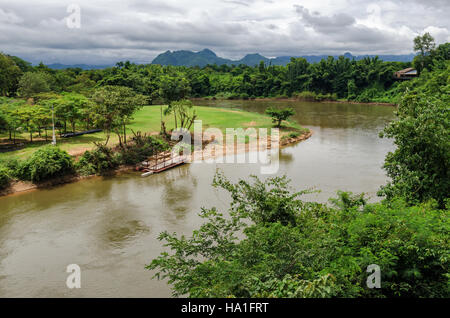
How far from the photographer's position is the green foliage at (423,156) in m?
11.4

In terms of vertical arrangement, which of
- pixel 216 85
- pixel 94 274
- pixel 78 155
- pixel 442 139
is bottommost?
pixel 94 274

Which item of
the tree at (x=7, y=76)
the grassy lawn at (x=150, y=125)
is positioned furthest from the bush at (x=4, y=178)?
the tree at (x=7, y=76)

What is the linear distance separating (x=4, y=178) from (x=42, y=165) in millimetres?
1982

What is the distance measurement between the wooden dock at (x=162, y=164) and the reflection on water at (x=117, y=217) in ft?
1.75

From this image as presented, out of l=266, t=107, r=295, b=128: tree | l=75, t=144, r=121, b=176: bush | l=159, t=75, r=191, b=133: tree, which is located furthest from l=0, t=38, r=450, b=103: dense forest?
l=75, t=144, r=121, b=176: bush

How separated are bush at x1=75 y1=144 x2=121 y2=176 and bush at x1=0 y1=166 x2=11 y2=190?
3699 mm

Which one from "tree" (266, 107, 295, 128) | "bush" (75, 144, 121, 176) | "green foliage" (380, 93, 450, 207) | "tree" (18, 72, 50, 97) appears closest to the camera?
"green foliage" (380, 93, 450, 207)

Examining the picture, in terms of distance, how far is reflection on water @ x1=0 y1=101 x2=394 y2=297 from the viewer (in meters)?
11.0

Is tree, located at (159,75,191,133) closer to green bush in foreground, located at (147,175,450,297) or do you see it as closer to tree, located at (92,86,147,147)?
tree, located at (92,86,147,147)

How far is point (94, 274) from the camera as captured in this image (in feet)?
37.0

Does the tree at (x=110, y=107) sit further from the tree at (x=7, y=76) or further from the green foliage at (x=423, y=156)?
the tree at (x=7, y=76)
